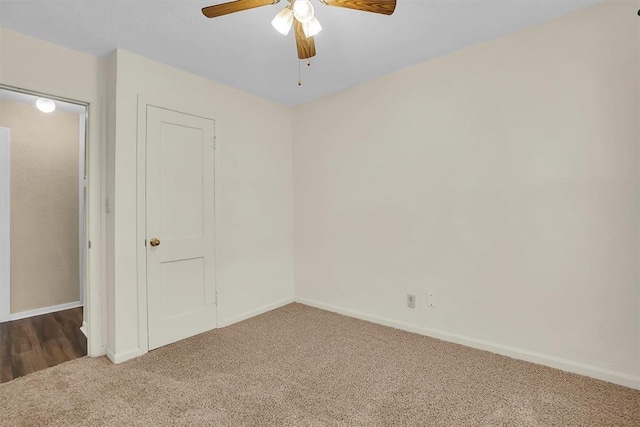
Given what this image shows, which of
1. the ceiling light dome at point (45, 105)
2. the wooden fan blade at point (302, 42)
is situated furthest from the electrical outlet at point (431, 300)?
the ceiling light dome at point (45, 105)

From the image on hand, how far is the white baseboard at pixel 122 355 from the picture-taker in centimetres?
245

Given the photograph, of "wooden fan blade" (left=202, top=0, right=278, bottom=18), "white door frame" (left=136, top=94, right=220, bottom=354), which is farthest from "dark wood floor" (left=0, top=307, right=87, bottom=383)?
"wooden fan blade" (left=202, top=0, right=278, bottom=18)

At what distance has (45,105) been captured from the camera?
11.5 ft

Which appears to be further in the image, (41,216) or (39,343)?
(41,216)

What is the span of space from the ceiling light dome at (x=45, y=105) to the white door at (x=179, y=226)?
5.82 ft

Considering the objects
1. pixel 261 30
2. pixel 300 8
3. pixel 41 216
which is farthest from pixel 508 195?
pixel 41 216

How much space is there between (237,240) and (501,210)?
2480mm

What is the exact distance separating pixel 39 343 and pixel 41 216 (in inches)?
63.9

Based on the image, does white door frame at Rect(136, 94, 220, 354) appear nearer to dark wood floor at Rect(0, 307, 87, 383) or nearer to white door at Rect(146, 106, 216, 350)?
white door at Rect(146, 106, 216, 350)

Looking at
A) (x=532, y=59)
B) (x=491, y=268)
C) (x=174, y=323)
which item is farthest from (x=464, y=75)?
(x=174, y=323)

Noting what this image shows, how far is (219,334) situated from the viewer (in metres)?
2.99

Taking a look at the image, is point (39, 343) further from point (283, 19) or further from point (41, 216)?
point (283, 19)

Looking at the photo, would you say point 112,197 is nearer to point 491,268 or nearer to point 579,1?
point 491,268

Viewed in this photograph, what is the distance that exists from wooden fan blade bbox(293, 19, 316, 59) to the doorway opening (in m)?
2.65
